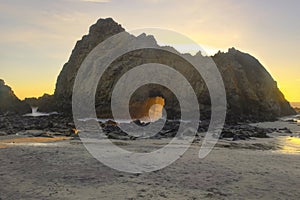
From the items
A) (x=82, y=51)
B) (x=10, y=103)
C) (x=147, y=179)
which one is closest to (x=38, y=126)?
(x=147, y=179)

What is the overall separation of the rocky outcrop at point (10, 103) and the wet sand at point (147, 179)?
177 ft

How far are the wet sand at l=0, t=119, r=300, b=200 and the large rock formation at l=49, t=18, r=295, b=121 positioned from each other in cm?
3251

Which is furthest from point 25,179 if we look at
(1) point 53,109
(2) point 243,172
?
(1) point 53,109

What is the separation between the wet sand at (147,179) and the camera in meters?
8.70

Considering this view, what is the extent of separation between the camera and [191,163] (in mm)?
12984

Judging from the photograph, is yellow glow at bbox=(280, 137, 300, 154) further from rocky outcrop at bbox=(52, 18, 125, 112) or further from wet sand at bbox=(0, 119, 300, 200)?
rocky outcrop at bbox=(52, 18, 125, 112)

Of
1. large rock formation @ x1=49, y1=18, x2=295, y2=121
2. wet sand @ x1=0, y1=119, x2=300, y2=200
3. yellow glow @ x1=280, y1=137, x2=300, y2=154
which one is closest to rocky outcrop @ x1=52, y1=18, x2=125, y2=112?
large rock formation @ x1=49, y1=18, x2=295, y2=121

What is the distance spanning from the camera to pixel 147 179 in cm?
1031

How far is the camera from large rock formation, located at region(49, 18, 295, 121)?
5091 centimetres

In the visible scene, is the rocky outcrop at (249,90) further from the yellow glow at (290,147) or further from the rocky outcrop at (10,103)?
the rocky outcrop at (10,103)

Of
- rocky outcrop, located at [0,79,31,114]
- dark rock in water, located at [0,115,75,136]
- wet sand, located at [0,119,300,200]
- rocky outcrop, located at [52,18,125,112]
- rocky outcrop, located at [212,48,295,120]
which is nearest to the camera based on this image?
wet sand, located at [0,119,300,200]

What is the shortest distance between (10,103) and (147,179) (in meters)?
62.7

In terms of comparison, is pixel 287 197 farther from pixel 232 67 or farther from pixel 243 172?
pixel 232 67

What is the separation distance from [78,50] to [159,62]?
2095 centimetres
